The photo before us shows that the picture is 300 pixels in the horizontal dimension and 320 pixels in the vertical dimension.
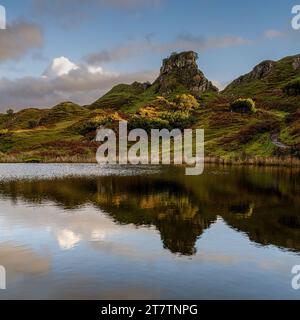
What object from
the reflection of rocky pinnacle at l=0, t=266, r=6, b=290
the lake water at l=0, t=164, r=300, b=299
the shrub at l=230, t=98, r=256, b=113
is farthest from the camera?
the shrub at l=230, t=98, r=256, b=113

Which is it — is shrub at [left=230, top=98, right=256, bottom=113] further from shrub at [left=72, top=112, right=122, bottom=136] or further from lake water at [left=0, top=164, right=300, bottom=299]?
lake water at [left=0, top=164, right=300, bottom=299]

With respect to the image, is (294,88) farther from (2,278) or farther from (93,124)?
(2,278)

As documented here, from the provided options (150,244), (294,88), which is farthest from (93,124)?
(150,244)

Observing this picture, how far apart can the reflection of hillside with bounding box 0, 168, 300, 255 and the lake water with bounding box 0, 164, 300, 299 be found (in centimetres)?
10

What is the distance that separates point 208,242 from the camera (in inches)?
1104

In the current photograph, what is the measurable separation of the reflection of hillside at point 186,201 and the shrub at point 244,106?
353 ft

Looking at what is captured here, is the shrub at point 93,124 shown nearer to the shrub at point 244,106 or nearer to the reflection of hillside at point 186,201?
the shrub at point 244,106

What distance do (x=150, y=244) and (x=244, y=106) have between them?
157m

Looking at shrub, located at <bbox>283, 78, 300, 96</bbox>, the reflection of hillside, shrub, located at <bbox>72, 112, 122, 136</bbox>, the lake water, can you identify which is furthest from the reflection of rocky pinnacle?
shrub, located at <bbox>283, 78, 300, 96</bbox>

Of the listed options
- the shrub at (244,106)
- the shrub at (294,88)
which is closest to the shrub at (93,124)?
the shrub at (244,106)

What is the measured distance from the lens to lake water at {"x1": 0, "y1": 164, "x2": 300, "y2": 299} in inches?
762
